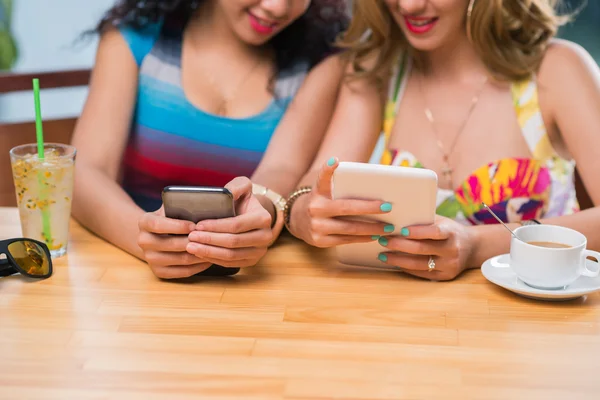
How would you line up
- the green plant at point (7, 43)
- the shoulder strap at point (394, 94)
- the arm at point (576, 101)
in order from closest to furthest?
1. the arm at point (576, 101)
2. the shoulder strap at point (394, 94)
3. the green plant at point (7, 43)

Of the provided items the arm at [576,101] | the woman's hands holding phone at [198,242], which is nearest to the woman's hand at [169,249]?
the woman's hands holding phone at [198,242]

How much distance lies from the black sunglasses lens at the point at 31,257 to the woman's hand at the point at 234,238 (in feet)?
0.86

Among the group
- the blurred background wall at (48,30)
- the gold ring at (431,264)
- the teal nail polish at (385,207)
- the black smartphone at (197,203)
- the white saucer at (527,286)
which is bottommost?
the blurred background wall at (48,30)

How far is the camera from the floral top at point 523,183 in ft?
5.77

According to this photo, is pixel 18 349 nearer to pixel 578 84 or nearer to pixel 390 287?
pixel 390 287

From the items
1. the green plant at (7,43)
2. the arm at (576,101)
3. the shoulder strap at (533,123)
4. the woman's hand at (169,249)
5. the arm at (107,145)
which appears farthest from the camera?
the green plant at (7,43)

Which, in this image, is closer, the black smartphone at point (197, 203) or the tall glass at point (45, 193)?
the black smartphone at point (197, 203)

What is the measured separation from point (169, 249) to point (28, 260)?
0.26m

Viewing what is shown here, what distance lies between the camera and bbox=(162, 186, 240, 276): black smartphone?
1271 mm

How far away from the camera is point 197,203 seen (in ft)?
4.24

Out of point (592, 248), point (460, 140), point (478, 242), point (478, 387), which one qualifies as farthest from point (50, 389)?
point (460, 140)

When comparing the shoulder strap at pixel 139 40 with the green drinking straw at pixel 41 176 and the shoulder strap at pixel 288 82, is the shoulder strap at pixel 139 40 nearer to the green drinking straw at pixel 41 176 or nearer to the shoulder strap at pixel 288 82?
the shoulder strap at pixel 288 82

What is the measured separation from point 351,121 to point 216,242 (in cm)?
62

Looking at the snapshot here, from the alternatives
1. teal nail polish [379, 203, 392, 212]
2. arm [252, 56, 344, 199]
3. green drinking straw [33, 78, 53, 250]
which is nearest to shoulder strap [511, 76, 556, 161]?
arm [252, 56, 344, 199]
